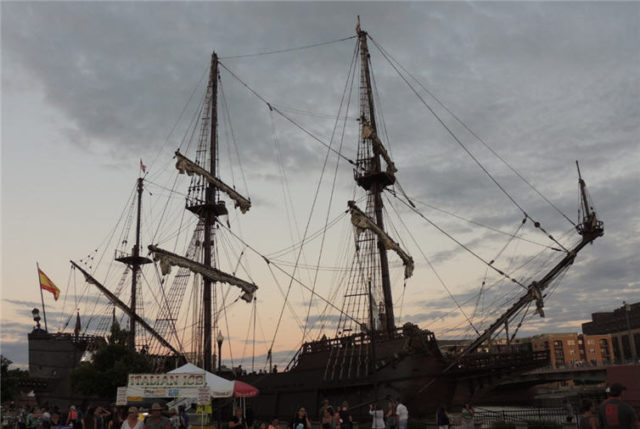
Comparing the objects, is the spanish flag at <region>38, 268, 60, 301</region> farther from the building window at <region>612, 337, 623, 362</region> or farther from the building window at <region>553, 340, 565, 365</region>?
the building window at <region>553, 340, 565, 365</region>

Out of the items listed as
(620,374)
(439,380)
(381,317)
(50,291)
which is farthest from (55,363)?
(620,374)

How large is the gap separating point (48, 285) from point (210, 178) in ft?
53.0

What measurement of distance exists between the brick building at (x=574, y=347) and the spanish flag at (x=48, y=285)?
12916cm

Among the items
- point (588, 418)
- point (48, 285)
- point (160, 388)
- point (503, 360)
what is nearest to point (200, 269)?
point (48, 285)

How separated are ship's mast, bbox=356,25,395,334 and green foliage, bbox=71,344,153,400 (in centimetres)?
2016

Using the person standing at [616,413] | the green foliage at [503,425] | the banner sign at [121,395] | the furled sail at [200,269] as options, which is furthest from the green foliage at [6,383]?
the person standing at [616,413]

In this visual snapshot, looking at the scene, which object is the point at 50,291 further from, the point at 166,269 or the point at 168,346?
the point at 166,269

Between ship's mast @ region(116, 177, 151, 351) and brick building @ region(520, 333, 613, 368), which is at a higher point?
ship's mast @ region(116, 177, 151, 351)

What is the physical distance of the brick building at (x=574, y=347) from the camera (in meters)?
Answer: 148

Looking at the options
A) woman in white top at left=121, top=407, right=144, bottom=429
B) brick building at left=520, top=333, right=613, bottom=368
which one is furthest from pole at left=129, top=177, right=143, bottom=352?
brick building at left=520, top=333, right=613, bottom=368

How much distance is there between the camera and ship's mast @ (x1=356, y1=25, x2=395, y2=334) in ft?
116

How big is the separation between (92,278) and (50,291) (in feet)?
19.8

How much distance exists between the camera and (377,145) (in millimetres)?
39375

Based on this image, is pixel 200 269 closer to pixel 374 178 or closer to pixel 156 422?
pixel 374 178
